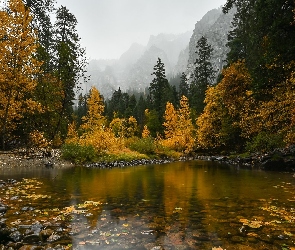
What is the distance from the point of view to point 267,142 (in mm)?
21156

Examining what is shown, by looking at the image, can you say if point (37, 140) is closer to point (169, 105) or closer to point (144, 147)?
point (144, 147)

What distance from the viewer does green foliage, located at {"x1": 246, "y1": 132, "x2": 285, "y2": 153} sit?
20047 mm

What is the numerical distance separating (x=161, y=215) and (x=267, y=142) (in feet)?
59.7

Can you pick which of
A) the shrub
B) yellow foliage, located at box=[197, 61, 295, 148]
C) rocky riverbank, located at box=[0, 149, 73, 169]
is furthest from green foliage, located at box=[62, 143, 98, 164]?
yellow foliage, located at box=[197, 61, 295, 148]

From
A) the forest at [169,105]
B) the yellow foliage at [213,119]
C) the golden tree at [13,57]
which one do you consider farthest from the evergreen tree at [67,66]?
the yellow foliage at [213,119]

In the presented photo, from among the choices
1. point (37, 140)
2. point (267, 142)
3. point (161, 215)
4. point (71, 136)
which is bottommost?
point (161, 215)

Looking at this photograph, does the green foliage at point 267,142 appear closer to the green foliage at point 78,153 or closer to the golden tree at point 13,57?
the green foliage at point 78,153

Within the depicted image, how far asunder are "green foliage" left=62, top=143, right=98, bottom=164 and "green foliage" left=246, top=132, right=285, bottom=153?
14.0 meters

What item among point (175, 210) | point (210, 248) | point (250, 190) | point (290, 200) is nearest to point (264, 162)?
point (250, 190)

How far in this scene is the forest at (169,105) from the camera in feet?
48.5

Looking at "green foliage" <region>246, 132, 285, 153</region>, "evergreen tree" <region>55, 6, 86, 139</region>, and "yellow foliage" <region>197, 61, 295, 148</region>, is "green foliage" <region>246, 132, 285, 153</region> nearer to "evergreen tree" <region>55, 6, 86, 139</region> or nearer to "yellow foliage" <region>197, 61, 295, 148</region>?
"yellow foliage" <region>197, 61, 295, 148</region>

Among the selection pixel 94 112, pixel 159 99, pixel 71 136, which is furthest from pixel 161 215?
pixel 159 99

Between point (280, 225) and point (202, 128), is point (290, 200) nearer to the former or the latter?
point (280, 225)

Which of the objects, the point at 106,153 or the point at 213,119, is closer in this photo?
the point at 106,153
